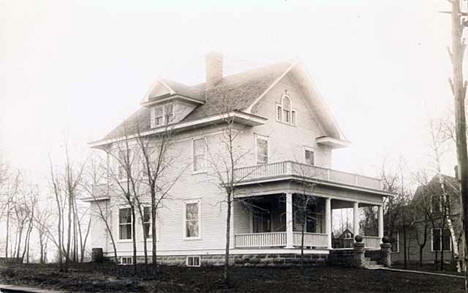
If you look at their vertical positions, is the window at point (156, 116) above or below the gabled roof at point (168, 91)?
below

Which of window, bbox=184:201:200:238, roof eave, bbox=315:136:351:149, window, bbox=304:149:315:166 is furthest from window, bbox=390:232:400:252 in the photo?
window, bbox=184:201:200:238

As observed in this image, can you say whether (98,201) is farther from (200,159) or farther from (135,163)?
(200,159)

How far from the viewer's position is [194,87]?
33.6 m

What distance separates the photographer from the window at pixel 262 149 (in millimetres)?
28266

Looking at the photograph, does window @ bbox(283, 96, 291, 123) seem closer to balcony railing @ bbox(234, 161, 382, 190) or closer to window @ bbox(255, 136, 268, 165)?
window @ bbox(255, 136, 268, 165)

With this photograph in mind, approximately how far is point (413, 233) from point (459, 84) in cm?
3733

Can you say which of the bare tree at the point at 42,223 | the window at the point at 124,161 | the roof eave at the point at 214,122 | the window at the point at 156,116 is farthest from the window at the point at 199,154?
the bare tree at the point at 42,223

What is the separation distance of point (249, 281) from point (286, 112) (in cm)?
1250

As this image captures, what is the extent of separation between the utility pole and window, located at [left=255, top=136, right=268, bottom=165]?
18.8 meters

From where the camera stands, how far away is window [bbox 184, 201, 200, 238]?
2853cm

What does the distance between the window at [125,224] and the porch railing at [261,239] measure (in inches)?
292

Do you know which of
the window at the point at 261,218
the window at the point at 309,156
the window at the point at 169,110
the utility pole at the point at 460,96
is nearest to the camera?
the utility pole at the point at 460,96

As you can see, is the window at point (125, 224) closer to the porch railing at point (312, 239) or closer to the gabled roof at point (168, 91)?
the gabled roof at point (168, 91)

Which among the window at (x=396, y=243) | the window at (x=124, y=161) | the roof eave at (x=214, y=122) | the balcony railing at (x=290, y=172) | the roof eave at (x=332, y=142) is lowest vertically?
the window at (x=396, y=243)
